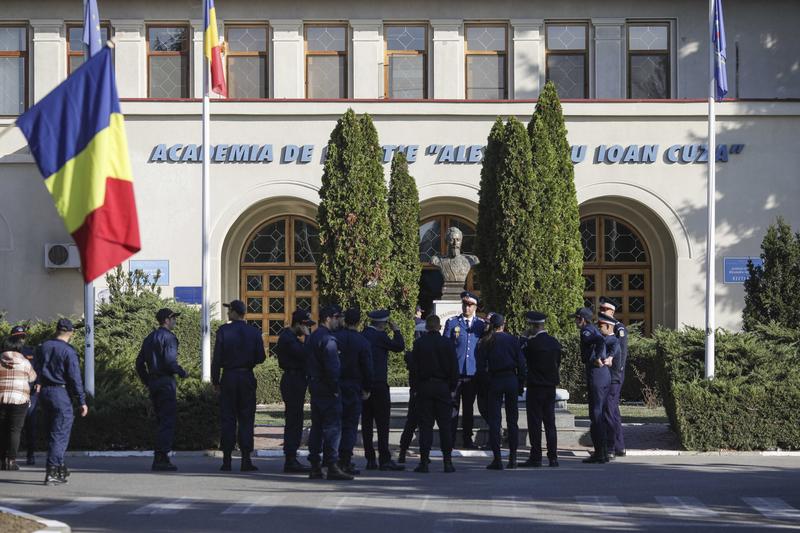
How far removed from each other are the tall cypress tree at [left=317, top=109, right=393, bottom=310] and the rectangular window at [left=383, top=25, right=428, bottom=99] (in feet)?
15.5

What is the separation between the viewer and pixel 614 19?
32938mm

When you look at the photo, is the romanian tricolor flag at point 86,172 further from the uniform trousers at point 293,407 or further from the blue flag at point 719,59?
the blue flag at point 719,59

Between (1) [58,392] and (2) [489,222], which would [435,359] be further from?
(2) [489,222]

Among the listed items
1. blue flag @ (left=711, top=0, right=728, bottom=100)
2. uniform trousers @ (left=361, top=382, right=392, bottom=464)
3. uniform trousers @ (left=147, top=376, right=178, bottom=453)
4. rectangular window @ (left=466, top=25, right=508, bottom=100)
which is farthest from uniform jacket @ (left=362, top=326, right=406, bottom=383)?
rectangular window @ (left=466, top=25, right=508, bottom=100)

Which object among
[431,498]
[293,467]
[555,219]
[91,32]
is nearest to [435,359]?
[293,467]

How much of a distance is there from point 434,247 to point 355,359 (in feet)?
55.6

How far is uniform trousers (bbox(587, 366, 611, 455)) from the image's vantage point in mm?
18328

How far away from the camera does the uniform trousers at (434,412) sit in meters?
17.3

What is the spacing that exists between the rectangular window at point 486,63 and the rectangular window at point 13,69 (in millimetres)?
10149

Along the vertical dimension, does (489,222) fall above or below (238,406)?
above

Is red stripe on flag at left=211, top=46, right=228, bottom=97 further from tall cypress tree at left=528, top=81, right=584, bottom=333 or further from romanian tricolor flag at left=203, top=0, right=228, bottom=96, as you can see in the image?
tall cypress tree at left=528, top=81, right=584, bottom=333

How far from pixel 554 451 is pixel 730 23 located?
1751 centimetres

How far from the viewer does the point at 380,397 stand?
17656 mm

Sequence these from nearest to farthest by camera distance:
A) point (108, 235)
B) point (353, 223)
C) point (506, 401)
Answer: point (108, 235)
point (506, 401)
point (353, 223)
